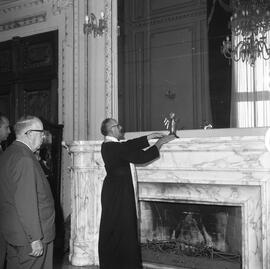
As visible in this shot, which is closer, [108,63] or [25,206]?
[25,206]

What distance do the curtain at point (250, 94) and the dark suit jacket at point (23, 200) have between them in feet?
7.44

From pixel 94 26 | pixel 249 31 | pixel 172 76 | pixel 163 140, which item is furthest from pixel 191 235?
pixel 94 26

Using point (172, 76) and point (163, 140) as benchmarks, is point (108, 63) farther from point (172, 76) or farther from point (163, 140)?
point (163, 140)

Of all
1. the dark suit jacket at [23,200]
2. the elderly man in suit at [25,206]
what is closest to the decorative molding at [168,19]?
the elderly man in suit at [25,206]

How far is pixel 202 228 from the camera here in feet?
14.4

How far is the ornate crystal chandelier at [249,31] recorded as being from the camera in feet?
13.4

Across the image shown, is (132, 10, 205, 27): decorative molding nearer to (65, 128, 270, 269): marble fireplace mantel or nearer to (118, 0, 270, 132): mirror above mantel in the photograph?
(118, 0, 270, 132): mirror above mantel

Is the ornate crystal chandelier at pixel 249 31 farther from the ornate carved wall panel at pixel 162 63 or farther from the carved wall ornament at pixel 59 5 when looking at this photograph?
the carved wall ornament at pixel 59 5

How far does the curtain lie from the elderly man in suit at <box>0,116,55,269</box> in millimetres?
2235

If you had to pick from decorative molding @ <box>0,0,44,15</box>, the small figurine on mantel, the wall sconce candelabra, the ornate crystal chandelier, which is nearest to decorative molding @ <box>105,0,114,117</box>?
the wall sconce candelabra

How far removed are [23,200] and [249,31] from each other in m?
2.84

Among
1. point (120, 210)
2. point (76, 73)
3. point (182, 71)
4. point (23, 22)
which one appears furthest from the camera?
point (23, 22)

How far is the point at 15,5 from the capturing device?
6145mm

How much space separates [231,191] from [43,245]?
2.03 m
